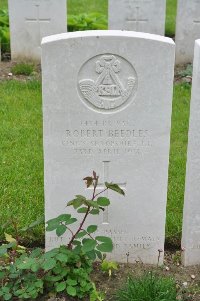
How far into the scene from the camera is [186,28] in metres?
7.93

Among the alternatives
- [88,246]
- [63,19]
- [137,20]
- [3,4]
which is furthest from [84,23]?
[88,246]

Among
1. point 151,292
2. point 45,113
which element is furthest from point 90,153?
point 151,292

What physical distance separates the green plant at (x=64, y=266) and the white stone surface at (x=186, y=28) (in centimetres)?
512

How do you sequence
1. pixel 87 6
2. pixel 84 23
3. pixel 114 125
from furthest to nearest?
pixel 87 6 → pixel 84 23 → pixel 114 125

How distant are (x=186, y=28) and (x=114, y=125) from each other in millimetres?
4938

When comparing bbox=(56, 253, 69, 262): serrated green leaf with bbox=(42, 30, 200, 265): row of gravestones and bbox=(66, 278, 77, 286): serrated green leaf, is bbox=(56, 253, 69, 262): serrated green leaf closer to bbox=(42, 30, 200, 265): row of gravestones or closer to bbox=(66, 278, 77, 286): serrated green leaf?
bbox=(66, 278, 77, 286): serrated green leaf

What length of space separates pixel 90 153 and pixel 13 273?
816 millimetres

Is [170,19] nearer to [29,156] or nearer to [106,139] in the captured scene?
[29,156]

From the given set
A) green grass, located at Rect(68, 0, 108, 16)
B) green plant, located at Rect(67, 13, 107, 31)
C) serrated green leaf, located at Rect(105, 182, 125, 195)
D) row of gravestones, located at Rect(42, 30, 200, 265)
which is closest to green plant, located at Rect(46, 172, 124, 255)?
serrated green leaf, located at Rect(105, 182, 125, 195)

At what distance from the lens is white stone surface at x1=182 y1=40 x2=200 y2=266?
10.7ft

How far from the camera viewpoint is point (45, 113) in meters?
3.31

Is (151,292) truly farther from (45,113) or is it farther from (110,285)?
(45,113)

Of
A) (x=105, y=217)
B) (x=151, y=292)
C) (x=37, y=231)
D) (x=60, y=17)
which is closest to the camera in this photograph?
(x=151, y=292)

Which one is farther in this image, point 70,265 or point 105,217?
point 105,217
